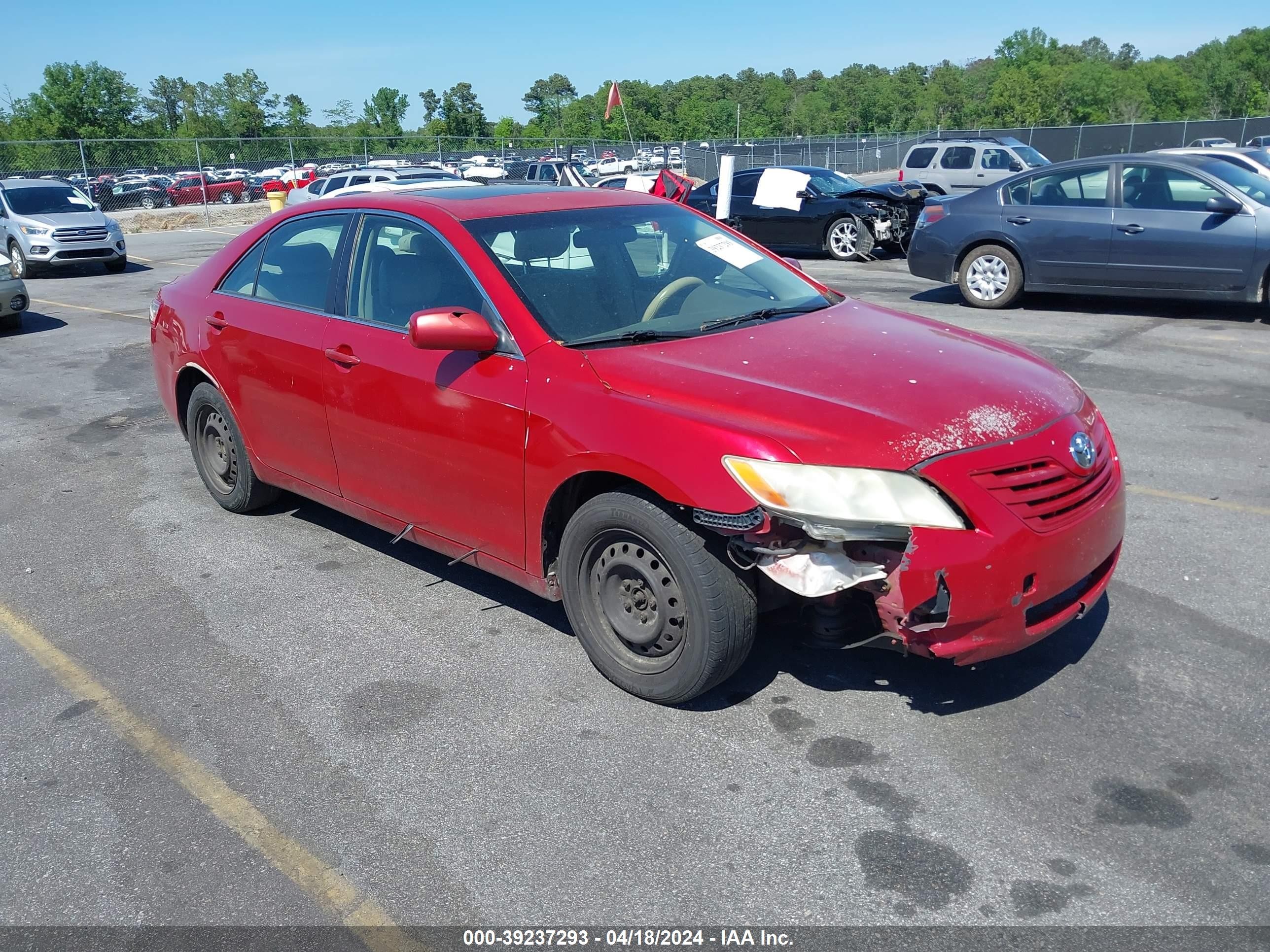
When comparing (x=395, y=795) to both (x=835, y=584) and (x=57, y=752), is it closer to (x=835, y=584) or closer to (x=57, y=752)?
(x=57, y=752)

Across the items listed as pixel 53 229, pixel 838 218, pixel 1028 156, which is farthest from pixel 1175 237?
pixel 53 229

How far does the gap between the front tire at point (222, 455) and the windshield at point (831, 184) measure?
42.5 feet

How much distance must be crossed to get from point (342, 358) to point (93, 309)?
39.4 feet

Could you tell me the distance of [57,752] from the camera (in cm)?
360

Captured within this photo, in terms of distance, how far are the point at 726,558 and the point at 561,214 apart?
1856mm

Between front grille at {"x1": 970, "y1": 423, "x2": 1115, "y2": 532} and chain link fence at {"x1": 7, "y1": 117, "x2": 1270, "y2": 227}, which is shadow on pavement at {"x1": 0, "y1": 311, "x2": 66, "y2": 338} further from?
chain link fence at {"x1": 7, "y1": 117, "x2": 1270, "y2": 227}

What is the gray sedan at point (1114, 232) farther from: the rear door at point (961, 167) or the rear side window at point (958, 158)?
the rear side window at point (958, 158)

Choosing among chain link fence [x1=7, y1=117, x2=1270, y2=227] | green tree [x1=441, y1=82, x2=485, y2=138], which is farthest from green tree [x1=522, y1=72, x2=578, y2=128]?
chain link fence [x1=7, y1=117, x2=1270, y2=227]

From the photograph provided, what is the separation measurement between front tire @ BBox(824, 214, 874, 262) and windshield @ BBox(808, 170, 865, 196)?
1.87 ft

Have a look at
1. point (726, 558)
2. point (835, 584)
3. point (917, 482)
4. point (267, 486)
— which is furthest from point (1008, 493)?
point (267, 486)

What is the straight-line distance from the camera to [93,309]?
48.2ft

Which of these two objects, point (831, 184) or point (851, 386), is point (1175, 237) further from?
point (851, 386)

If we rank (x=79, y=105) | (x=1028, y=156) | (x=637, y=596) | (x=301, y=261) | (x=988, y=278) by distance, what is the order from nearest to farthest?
(x=637, y=596)
(x=301, y=261)
(x=988, y=278)
(x=1028, y=156)
(x=79, y=105)

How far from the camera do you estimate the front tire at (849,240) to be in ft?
53.6
